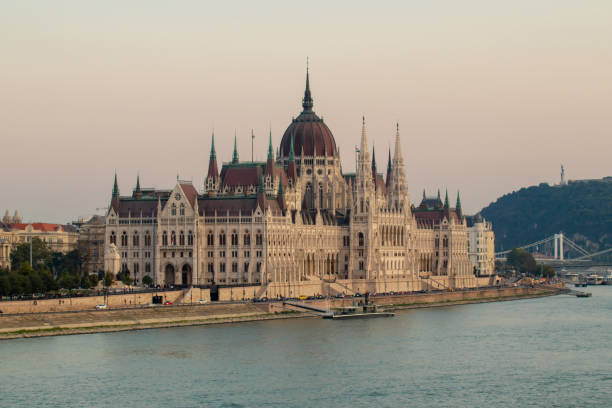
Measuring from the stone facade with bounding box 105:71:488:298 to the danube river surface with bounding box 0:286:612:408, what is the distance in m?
24.3

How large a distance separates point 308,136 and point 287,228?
2852 centimetres

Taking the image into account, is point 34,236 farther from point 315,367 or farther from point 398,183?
point 315,367

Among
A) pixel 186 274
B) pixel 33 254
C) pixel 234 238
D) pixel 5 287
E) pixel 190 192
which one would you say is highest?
pixel 190 192

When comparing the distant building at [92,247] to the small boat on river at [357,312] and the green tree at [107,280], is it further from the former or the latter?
the small boat on river at [357,312]

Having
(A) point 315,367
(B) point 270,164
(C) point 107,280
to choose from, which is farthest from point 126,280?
(A) point 315,367

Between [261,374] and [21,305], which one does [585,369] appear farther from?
[21,305]

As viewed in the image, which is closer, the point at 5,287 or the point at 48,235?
the point at 5,287

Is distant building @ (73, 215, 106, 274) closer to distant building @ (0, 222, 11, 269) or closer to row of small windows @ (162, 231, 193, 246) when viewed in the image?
distant building @ (0, 222, 11, 269)

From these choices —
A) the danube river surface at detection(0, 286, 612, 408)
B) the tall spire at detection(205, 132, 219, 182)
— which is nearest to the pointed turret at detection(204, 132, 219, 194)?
the tall spire at detection(205, 132, 219, 182)

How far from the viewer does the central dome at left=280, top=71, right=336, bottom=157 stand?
595ft

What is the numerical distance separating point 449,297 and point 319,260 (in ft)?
57.3

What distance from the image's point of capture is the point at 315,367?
95.4 m

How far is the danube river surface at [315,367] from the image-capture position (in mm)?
82812

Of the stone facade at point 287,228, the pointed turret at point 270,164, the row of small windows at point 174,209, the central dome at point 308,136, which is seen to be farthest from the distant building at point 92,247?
the central dome at point 308,136
